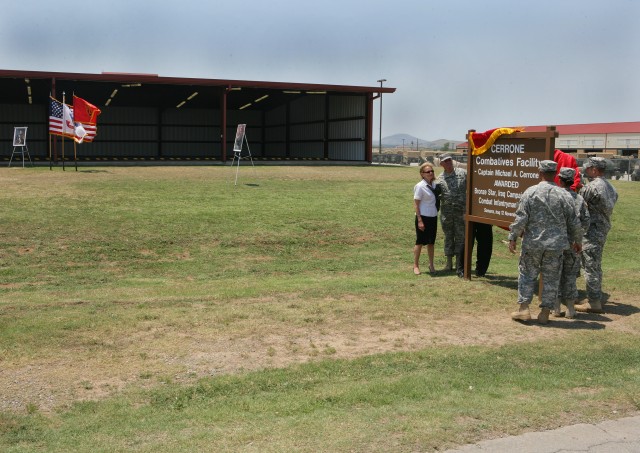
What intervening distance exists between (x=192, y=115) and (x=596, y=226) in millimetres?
43833

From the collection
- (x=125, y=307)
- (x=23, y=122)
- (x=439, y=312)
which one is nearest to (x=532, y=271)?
(x=439, y=312)

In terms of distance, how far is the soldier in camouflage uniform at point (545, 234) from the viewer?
7078 mm

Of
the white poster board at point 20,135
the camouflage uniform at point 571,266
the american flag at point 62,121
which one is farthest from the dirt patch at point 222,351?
the white poster board at point 20,135

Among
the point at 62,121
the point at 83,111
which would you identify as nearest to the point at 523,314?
the point at 62,121

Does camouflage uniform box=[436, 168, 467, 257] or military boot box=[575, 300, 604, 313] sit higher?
camouflage uniform box=[436, 168, 467, 257]

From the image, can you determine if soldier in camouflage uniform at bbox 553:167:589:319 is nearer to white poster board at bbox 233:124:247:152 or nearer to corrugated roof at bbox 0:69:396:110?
white poster board at bbox 233:124:247:152

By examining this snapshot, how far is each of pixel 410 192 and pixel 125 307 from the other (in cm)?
1367

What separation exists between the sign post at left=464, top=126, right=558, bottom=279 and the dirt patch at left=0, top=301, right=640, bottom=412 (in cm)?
177

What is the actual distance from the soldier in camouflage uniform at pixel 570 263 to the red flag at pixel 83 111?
21062mm

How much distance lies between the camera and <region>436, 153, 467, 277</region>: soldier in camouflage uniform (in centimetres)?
996

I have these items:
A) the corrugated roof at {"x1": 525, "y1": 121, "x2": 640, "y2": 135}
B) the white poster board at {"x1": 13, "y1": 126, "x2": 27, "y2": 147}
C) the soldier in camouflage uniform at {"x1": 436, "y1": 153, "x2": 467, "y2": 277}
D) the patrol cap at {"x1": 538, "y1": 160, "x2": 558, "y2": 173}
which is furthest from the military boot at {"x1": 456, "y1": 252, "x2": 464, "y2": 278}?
the corrugated roof at {"x1": 525, "y1": 121, "x2": 640, "y2": 135}

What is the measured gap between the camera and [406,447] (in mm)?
4254

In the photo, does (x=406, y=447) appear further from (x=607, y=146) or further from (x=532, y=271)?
(x=607, y=146)

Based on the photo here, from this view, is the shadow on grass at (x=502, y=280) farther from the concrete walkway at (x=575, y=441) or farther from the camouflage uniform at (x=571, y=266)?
the concrete walkway at (x=575, y=441)
